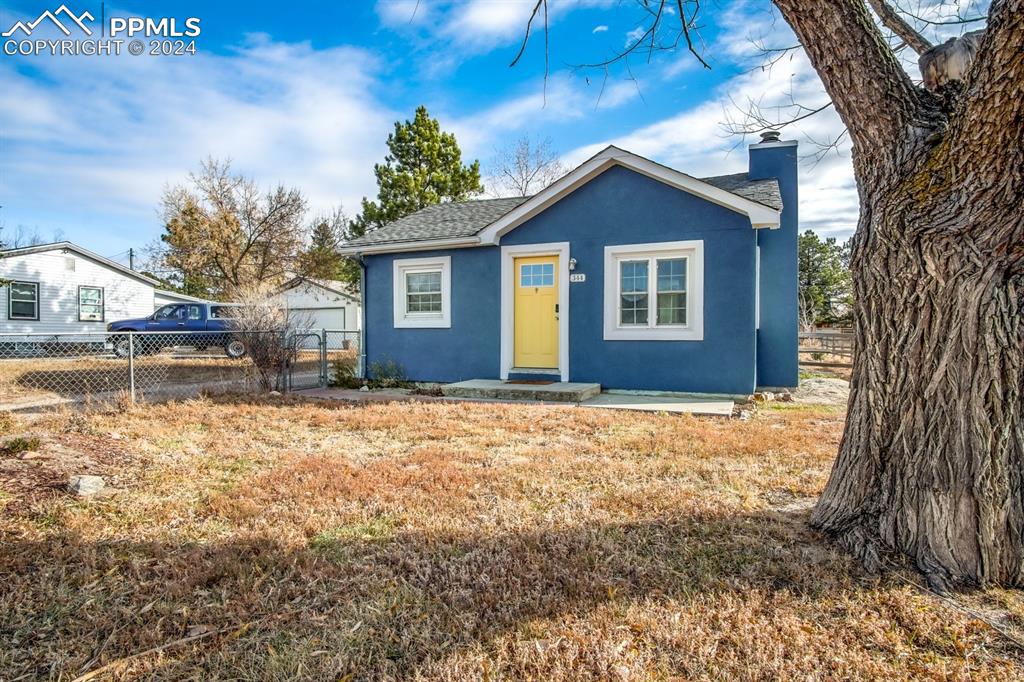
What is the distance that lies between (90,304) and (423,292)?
1639cm

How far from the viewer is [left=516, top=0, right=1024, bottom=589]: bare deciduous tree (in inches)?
86.7

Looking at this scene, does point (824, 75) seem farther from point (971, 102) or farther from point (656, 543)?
point (656, 543)

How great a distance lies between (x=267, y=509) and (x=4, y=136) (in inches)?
674

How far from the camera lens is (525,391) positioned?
8.27 metres

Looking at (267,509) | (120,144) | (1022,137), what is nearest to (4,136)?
(120,144)

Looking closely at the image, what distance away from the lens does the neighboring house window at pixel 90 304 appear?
61.9 ft

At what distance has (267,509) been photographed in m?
3.34

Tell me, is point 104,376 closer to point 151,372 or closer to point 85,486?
point 151,372

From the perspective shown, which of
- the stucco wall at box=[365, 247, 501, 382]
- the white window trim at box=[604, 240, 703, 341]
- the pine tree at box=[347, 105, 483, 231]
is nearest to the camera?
the white window trim at box=[604, 240, 703, 341]

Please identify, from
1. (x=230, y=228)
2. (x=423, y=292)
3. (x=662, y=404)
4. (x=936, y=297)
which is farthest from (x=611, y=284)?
(x=230, y=228)

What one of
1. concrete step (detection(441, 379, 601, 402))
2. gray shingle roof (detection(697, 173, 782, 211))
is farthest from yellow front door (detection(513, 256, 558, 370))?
gray shingle roof (detection(697, 173, 782, 211))

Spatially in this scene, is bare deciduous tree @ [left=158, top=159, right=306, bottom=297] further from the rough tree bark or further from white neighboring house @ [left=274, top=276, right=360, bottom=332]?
the rough tree bark

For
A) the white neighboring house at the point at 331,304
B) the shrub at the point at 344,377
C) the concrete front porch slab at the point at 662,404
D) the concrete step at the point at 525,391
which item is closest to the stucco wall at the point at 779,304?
the concrete front porch slab at the point at 662,404

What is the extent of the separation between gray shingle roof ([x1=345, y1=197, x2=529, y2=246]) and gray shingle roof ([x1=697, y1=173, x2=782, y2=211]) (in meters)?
3.72
